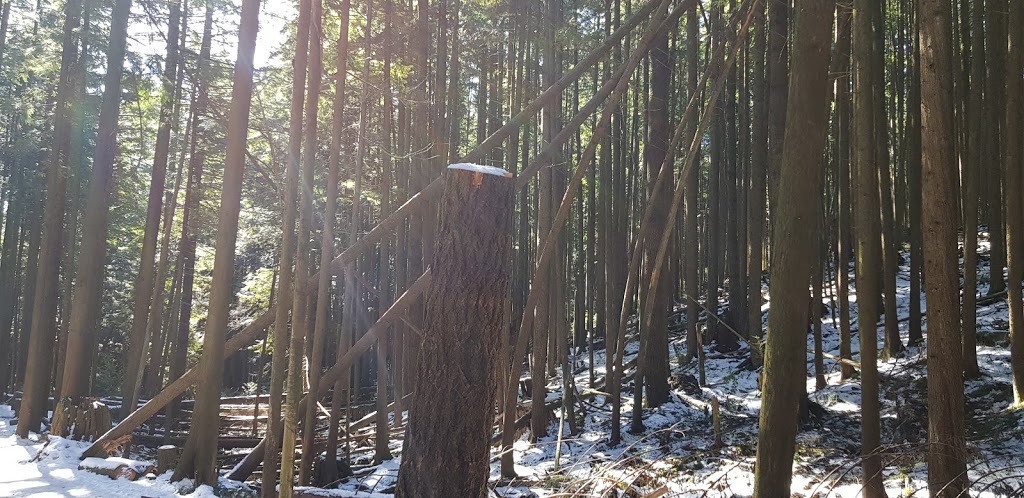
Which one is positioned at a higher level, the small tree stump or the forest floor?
the forest floor

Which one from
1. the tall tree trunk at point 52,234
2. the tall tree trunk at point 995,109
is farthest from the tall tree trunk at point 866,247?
the tall tree trunk at point 52,234

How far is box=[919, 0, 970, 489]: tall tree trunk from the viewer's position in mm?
4609

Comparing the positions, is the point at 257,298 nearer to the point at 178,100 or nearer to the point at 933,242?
the point at 178,100

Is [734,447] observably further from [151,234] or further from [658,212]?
[151,234]

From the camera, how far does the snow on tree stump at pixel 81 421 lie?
10633 millimetres

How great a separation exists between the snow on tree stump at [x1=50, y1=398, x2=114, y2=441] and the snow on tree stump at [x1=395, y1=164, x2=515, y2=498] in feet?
31.0

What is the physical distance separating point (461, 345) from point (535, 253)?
29.7ft

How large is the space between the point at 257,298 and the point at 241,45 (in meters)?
14.2

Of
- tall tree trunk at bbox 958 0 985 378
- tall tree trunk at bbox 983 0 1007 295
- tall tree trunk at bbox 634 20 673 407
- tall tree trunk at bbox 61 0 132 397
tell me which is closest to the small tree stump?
tall tree trunk at bbox 61 0 132 397

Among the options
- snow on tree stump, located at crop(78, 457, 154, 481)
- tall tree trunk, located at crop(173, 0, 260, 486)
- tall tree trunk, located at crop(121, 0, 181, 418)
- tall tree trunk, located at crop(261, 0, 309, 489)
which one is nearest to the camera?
tall tree trunk, located at crop(261, 0, 309, 489)

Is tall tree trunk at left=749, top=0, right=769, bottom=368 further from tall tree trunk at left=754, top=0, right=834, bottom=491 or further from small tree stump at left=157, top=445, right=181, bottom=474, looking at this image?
small tree stump at left=157, top=445, right=181, bottom=474

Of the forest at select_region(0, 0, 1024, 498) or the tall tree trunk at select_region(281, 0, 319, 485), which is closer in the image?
the forest at select_region(0, 0, 1024, 498)

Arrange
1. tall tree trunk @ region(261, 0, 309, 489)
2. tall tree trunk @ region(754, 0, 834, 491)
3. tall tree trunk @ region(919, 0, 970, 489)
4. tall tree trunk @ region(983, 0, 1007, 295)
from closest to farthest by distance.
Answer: tall tree trunk @ region(754, 0, 834, 491) < tall tree trunk @ region(919, 0, 970, 489) < tall tree trunk @ region(261, 0, 309, 489) < tall tree trunk @ region(983, 0, 1007, 295)

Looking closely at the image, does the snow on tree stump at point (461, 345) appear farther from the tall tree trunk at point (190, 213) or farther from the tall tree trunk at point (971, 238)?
the tall tree trunk at point (190, 213)
